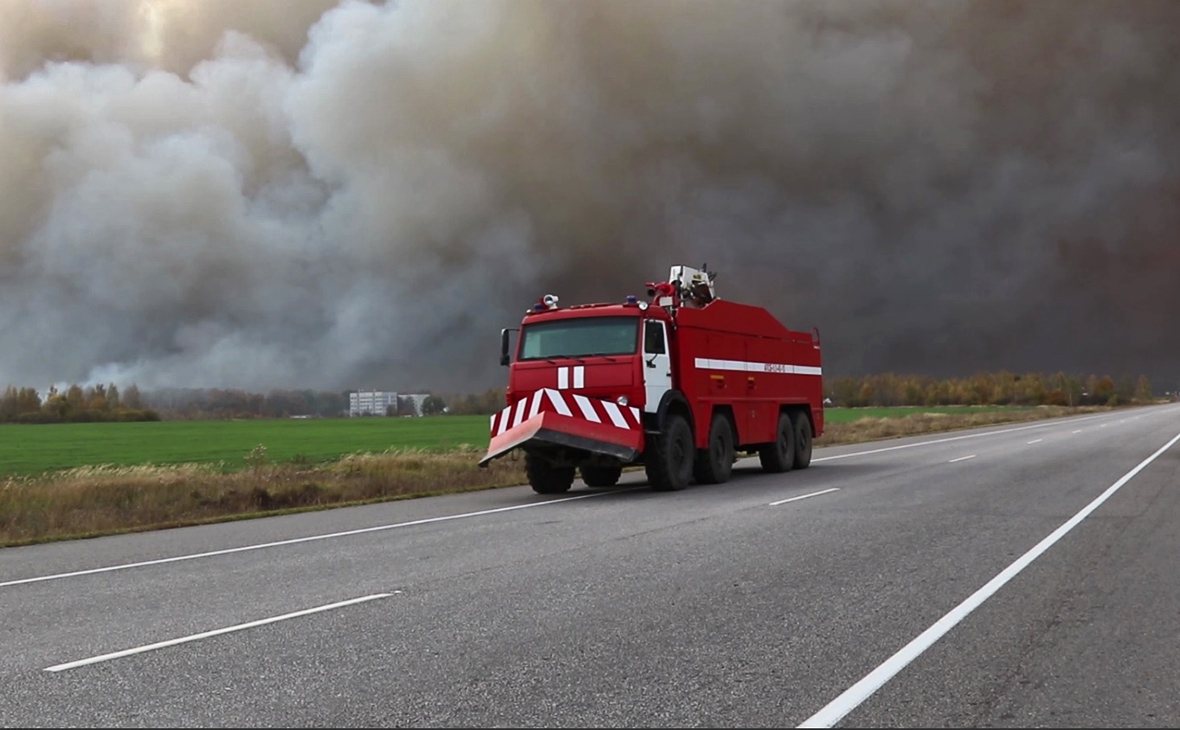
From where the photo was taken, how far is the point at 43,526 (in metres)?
15.1

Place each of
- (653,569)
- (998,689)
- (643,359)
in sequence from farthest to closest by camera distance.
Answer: (643,359), (653,569), (998,689)

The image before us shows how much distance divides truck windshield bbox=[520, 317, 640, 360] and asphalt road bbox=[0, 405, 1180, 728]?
4.47m

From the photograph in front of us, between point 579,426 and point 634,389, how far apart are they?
111cm

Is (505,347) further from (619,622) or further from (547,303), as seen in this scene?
(619,622)

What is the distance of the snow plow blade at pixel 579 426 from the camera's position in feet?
55.9

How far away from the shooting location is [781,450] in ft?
76.1

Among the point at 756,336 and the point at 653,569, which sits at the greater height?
the point at 756,336

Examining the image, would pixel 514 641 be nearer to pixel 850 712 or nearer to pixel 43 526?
pixel 850 712

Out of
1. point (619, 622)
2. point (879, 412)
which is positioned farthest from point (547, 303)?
point (879, 412)

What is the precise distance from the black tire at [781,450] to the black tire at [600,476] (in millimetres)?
3756

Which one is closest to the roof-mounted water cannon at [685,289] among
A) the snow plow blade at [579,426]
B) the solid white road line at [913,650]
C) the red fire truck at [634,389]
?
the red fire truck at [634,389]

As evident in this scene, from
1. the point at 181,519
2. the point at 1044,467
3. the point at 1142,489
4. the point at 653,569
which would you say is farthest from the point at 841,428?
the point at 653,569

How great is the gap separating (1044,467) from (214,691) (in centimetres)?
2009

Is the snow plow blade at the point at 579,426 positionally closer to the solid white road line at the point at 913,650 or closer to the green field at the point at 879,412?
the solid white road line at the point at 913,650
